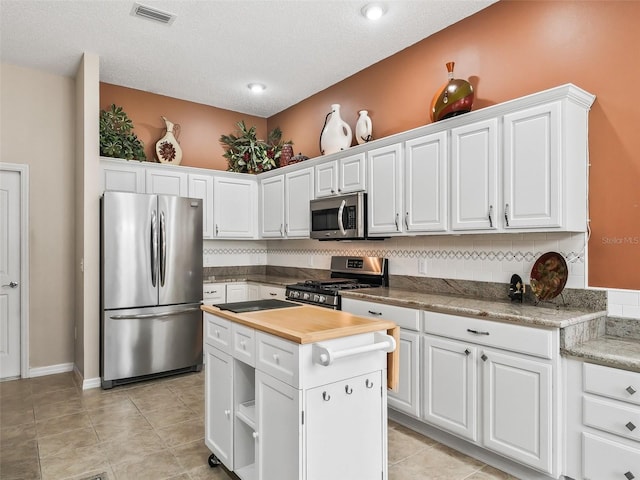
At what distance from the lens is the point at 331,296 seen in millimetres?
3559

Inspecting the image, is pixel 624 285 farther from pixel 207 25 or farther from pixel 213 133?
pixel 213 133

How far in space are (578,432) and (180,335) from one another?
3.45 meters

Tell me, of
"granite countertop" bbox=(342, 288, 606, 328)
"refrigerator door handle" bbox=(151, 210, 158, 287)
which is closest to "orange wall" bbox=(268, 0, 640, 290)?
"granite countertop" bbox=(342, 288, 606, 328)

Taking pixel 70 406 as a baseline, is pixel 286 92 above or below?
above

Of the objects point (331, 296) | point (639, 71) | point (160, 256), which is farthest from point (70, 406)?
point (639, 71)

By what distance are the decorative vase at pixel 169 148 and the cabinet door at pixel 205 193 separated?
284mm

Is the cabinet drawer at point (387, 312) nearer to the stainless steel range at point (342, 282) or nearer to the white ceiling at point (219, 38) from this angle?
the stainless steel range at point (342, 282)

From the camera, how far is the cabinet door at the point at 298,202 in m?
4.49

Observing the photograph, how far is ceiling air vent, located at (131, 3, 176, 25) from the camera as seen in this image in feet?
10.4

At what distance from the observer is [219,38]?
3.63 meters

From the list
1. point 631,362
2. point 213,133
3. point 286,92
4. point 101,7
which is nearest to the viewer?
point 631,362

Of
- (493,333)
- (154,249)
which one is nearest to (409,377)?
(493,333)

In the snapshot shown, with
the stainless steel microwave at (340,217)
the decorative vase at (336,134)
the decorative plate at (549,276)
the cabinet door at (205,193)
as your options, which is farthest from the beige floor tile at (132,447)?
the decorative vase at (336,134)

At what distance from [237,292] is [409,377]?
8.60 ft
